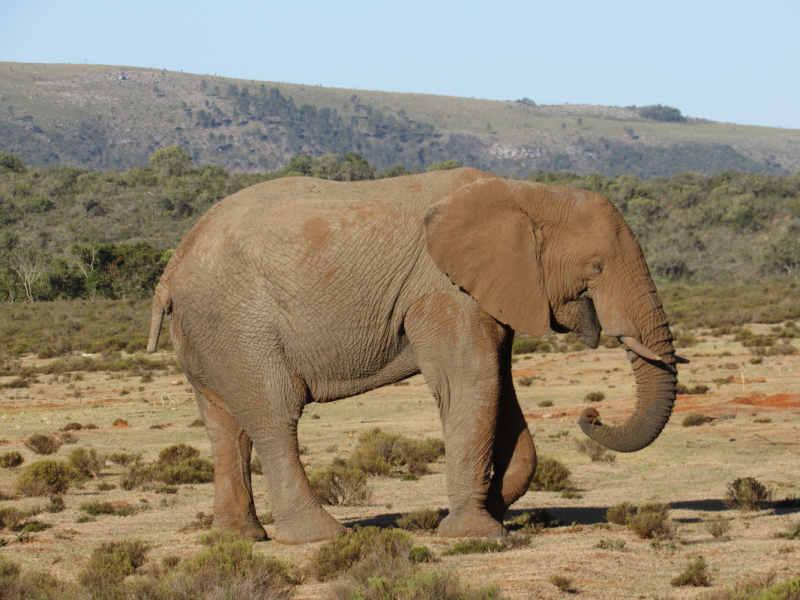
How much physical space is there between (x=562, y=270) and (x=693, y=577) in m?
2.73

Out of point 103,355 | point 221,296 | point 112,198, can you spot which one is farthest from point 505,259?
point 112,198

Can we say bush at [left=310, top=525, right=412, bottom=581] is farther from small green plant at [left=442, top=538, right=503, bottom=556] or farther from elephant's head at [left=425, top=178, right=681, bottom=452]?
elephant's head at [left=425, top=178, right=681, bottom=452]

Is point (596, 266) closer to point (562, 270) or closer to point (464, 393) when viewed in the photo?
point (562, 270)

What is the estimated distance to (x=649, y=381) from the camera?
7.50 m

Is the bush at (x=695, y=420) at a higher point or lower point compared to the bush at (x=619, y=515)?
lower

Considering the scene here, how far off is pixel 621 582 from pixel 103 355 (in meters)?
31.8

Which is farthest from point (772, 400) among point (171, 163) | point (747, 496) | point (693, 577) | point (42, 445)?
point (171, 163)

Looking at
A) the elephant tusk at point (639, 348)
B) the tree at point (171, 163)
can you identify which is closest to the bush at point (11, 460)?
the elephant tusk at point (639, 348)

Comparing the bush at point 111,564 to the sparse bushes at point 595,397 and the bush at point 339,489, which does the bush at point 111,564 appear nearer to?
the bush at point 339,489

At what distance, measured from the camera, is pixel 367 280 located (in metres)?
7.74

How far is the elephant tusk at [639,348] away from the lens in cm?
721

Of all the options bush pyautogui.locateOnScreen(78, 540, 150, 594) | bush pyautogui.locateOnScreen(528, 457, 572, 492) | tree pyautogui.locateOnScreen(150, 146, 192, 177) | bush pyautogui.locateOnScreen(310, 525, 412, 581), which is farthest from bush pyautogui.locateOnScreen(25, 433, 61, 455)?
tree pyautogui.locateOnScreen(150, 146, 192, 177)

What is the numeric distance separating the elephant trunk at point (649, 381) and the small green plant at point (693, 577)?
1.35m

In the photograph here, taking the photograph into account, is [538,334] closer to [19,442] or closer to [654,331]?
[654,331]
